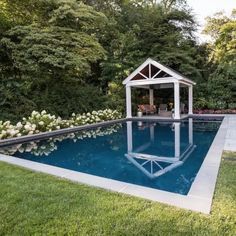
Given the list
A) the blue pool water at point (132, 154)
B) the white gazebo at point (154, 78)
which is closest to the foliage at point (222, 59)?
the white gazebo at point (154, 78)

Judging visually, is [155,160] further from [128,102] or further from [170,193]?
[128,102]

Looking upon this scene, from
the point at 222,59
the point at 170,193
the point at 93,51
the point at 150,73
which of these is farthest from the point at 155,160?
the point at 222,59

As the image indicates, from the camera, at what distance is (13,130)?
9414 millimetres

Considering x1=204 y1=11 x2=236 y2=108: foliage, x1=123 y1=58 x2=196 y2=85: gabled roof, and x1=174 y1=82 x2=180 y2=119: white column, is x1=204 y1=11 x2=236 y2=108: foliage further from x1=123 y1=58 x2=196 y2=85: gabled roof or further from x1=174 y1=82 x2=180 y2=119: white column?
x1=174 y1=82 x2=180 y2=119: white column

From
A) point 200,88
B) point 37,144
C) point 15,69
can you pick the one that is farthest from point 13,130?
point 200,88

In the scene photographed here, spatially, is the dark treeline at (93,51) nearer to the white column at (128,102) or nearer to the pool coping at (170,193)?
the white column at (128,102)

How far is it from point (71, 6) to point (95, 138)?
766 cm

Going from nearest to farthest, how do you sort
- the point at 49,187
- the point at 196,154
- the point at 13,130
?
the point at 49,187 < the point at 196,154 < the point at 13,130

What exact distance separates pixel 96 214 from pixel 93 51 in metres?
12.7

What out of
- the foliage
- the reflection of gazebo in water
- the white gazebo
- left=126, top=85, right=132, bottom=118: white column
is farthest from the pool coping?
the foliage

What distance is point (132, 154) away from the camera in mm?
7934

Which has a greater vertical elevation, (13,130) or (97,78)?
(97,78)

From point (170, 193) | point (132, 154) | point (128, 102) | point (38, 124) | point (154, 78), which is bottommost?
point (132, 154)

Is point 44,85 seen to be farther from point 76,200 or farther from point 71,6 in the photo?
point 76,200
